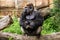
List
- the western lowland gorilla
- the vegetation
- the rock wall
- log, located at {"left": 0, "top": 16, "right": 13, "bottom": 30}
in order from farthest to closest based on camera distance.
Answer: the rock wall < the vegetation < the western lowland gorilla < log, located at {"left": 0, "top": 16, "right": 13, "bottom": 30}

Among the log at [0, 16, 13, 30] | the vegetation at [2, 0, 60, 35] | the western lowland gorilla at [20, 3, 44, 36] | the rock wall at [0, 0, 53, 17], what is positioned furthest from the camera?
the rock wall at [0, 0, 53, 17]

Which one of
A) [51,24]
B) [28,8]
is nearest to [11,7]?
[51,24]

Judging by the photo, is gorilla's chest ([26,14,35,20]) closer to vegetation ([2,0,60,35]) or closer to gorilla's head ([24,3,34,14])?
gorilla's head ([24,3,34,14])

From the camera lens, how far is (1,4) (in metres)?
10.5

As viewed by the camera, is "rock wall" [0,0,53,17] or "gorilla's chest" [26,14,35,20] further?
"rock wall" [0,0,53,17]

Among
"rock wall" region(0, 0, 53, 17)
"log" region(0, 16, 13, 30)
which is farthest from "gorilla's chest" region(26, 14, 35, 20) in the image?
"rock wall" region(0, 0, 53, 17)

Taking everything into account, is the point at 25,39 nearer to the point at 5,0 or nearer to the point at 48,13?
the point at 48,13

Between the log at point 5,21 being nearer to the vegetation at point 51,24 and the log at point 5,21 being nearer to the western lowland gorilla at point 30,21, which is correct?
the western lowland gorilla at point 30,21

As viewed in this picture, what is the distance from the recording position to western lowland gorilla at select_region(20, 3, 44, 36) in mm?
6684

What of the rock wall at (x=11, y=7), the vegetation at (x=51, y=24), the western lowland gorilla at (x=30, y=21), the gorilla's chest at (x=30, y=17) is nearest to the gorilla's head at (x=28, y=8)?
the western lowland gorilla at (x=30, y=21)

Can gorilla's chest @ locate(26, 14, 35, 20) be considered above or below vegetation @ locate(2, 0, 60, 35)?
above

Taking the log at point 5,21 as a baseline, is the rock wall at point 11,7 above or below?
below

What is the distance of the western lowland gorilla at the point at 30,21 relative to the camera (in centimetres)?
668

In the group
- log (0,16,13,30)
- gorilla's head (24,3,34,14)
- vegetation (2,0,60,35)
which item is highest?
gorilla's head (24,3,34,14)
